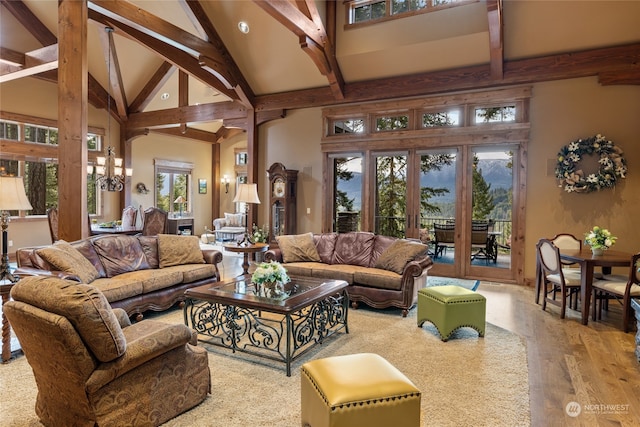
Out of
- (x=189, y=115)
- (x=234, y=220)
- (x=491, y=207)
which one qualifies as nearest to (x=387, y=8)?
(x=491, y=207)

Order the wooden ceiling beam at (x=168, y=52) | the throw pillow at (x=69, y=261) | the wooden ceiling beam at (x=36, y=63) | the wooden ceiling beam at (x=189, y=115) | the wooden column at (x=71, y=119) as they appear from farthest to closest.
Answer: the wooden ceiling beam at (x=189, y=115) < the wooden ceiling beam at (x=168, y=52) < the wooden ceiling beam at (x=36, y=63) < the wooden column at (x=71, y=119) < the throw pillow at (x=69, y=261)

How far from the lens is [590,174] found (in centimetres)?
570

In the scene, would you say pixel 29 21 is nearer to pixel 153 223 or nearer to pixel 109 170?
pixel 109 170

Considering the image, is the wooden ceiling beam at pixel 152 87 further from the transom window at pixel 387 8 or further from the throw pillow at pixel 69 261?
the throw pillow at pixel 69 261

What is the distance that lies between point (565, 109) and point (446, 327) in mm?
4305

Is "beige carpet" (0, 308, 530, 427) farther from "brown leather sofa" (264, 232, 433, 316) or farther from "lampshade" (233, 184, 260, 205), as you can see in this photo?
"lampshade" (233, 184, 260, 205)

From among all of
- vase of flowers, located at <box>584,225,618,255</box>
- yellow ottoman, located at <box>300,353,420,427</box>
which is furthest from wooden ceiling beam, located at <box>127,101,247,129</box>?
yellow ottoman, located at <box>300,353,420,427</box>

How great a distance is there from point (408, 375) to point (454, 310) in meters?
1.01

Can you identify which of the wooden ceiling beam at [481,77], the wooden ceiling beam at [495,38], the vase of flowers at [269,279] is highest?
the wooden ceiling beam at [495,38]

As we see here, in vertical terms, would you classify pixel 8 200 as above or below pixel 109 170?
below

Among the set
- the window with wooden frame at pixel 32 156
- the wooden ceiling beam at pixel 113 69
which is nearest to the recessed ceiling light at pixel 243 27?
the wooden ceiling beam at pixel 113 69

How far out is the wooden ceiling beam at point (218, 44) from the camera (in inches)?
273

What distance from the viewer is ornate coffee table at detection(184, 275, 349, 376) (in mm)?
3244

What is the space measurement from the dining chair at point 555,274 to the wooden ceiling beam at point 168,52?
6.71 metres
